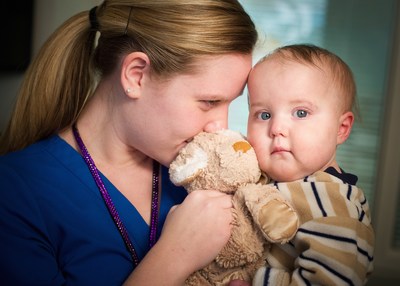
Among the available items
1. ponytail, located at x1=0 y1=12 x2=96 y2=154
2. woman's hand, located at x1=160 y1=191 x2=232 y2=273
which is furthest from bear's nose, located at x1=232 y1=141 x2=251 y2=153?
ponytail, located at x1=0 y1=12 x2=96 y2=154

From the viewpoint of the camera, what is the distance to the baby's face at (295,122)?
858mm

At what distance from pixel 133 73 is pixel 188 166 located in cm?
25

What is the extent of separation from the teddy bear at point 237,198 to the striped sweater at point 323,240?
0.03 meters

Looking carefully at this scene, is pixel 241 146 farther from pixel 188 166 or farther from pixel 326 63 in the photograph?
pixel 326 63

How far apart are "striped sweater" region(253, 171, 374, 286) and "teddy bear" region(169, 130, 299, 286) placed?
A: 33mm

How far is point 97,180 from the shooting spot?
3.14 feet

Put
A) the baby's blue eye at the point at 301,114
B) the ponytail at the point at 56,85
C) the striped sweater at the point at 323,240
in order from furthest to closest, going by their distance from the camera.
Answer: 1. the ponytail at the point at 56,85
2. the baby's blue eye at the point at 301,114
3. the striped sweater at the point at 323,240

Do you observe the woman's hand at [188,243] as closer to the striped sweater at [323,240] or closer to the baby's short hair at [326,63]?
the striped sweater at [323,240]

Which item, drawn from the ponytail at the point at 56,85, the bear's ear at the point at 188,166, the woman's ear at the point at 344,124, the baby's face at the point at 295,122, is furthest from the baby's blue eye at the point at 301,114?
the ponytail at the point at 56,85

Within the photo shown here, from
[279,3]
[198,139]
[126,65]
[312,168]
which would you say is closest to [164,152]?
[198,139]

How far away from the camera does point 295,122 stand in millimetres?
865

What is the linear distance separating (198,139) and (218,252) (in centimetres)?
23

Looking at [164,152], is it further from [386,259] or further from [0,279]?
[386,259]

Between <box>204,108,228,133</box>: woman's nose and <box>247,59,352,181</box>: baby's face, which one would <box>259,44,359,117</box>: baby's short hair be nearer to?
<box>247,59,352,181</box>: baby's face
